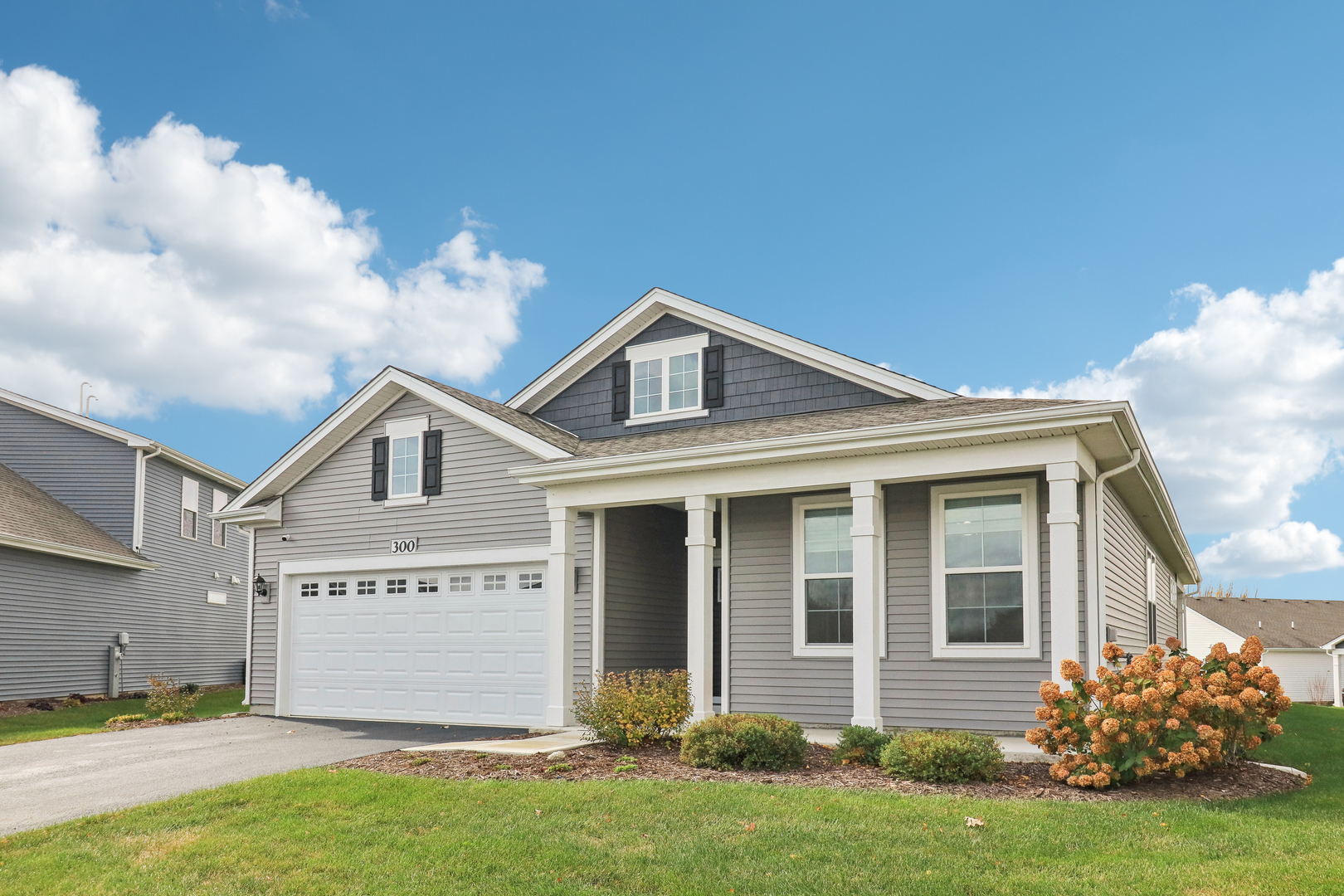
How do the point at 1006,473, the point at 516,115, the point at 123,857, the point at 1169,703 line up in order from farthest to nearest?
the point at 516,115 < the point at 1006,473 < the point at 1169,703 < the point at 123,857

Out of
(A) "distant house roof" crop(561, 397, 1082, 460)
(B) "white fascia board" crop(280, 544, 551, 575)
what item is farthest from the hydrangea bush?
(B) "white fascia board" crop(280, 544, 551, 575)

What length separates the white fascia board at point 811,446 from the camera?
1012cm

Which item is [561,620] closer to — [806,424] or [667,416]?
[667,416]

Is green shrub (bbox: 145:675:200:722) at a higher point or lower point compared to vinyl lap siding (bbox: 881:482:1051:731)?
lower

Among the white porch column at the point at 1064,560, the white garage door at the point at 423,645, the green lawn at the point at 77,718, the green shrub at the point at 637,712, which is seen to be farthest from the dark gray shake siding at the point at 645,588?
the green lawn at the point at 77,718

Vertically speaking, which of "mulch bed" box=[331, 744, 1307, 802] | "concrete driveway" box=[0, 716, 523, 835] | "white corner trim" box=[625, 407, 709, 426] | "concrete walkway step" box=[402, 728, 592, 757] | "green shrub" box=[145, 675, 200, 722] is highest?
→ "white corner trim" box=[625, 407, 709, 426]

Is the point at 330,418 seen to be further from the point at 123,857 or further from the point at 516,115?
the point at 123,857

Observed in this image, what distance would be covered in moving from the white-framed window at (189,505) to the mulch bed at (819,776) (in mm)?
17129

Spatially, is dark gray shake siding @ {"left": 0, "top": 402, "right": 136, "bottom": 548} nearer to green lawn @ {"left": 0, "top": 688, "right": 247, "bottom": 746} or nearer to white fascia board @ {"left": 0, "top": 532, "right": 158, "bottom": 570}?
white fascia board @ {"left": 0, "top": 532, "right": 158, "bottom": 570}

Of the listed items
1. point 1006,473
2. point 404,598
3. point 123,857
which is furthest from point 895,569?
point 123,857

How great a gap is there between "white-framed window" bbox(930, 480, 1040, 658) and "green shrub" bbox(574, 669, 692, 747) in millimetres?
3240

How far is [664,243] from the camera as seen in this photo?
18.7m

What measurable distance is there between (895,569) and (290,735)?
26.9ft

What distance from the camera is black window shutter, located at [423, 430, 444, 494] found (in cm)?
1500
